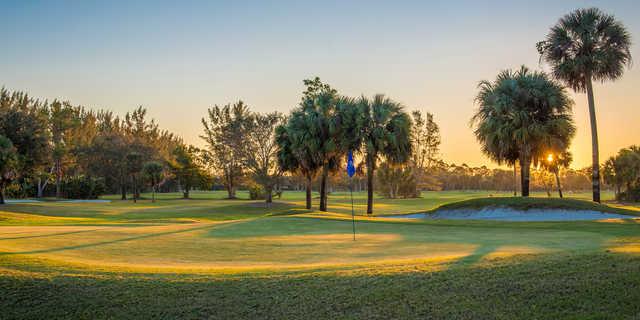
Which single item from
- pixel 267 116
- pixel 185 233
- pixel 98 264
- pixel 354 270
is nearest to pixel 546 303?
pixel 354 270

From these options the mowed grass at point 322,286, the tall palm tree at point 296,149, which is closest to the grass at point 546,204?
the tall palm tree at point 296,149

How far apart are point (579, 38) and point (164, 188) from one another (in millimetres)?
115826

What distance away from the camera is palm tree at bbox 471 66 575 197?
3838 cm

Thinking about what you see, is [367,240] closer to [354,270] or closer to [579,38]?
[354,270]

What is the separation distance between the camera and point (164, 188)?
135500mm

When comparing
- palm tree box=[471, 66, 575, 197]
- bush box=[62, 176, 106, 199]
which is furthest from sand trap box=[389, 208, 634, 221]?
bush box=[62, 176, 106, 199]

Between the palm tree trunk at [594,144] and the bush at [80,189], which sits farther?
the bush at [80,189]

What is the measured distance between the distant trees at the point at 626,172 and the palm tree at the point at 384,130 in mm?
41321

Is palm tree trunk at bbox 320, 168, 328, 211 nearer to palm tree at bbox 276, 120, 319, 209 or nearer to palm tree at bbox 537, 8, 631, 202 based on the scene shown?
palm tree at bbox 276, 120, 319, 209

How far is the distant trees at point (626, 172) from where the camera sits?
220 feet

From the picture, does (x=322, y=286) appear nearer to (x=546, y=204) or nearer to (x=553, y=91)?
(x=546, y=204)

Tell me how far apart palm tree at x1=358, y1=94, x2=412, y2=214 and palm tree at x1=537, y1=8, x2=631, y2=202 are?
12.2 metres

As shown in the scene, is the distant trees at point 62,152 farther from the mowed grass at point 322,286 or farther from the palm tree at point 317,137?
the mowed grass at point 322,286

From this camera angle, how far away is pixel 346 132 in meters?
43.3
